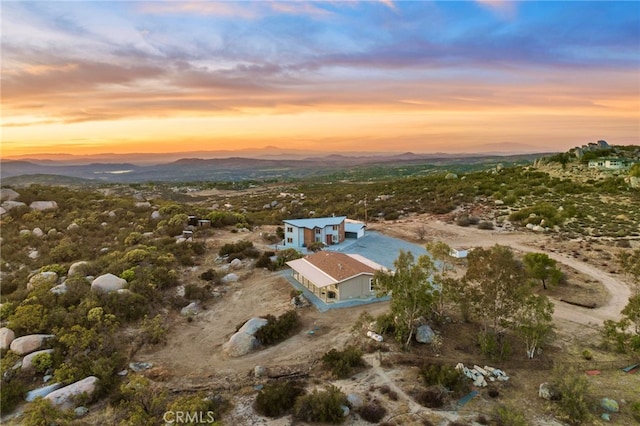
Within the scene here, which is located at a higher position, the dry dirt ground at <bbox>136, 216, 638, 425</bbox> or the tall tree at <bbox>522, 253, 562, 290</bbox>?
the tall tree at <bbox>522, 253, 562, 290</bbox>

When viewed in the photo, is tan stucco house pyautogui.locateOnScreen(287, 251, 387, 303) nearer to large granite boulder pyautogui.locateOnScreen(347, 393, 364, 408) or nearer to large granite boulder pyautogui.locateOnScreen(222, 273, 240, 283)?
large granite boulder pyautogui.locateOnScreen(222, 273, 240, 283)

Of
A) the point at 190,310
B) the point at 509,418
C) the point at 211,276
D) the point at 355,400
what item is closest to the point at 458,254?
the point at 211,276

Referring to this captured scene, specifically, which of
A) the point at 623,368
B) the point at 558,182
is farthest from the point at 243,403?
the point at 558,182

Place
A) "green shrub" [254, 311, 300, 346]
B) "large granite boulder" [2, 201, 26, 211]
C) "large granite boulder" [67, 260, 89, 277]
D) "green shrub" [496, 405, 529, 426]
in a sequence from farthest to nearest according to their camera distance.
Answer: "large granite boulder" [2, 201, 26, 211], "large granite boulder" [67, 260, 89, 277], "green shrub" [254, 311, 300, 346], "green shrub" [496, 405, 529, 426]

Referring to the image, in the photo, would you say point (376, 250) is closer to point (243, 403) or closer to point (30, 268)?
point (243, 403)

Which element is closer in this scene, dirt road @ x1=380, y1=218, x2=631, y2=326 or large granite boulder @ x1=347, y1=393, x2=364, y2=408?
large granite boulder @ x1=347, y1=393, x2=364, y2=408

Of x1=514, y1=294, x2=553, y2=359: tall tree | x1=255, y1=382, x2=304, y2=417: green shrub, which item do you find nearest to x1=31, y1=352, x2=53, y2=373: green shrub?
x1=255, y1=382, x2=304, y2=417: green shrub

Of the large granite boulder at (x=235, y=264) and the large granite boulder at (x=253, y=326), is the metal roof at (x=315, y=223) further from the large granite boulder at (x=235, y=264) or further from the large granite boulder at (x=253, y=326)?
the large granite boulder at (x=253, y=326)

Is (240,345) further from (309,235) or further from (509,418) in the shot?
(309,235)
